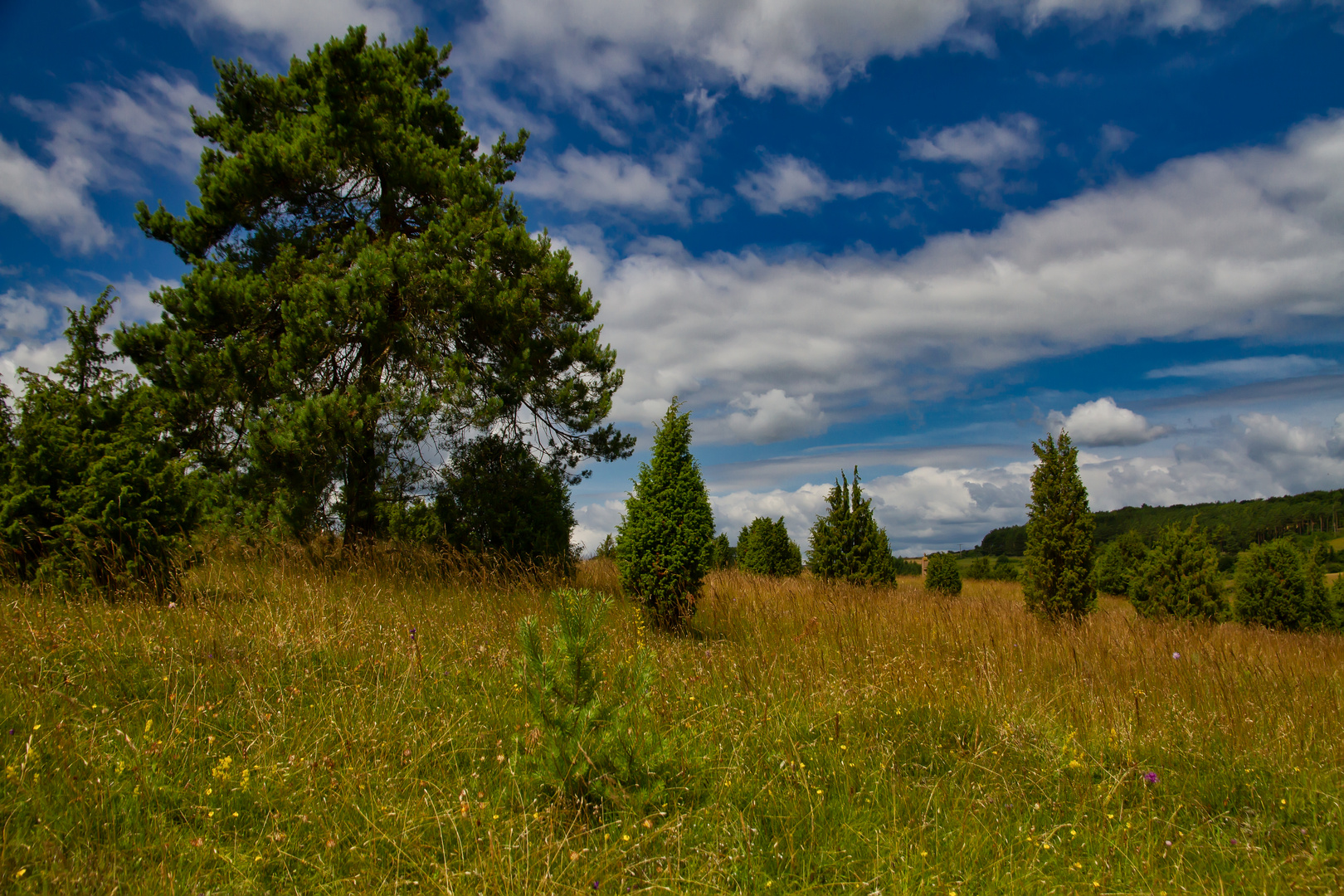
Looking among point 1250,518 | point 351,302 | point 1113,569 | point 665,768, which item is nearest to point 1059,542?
point 665,768

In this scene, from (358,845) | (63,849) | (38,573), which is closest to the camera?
(63,849)

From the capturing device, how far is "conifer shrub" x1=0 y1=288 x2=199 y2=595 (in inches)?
205

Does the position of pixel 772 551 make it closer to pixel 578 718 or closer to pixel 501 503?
pixel 501 503

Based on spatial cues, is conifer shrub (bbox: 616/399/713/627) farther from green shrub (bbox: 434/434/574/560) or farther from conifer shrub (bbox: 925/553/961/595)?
conifer shrub (bbox: 925/553/961/595)

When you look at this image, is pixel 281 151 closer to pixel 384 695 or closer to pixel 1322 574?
pixel 384 695

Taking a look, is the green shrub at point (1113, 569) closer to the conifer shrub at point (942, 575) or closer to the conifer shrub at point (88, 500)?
the conifer shrub at point (942, 575)

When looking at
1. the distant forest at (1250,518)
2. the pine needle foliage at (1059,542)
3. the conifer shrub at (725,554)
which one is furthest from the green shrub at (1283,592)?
the distant forest at (1250,518)

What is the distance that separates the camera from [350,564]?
8.40 m

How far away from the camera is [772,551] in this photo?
15.9 metres

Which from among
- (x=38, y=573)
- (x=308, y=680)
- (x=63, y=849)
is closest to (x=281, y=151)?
(x=38, y=573)

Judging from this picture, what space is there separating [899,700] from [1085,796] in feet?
4.30

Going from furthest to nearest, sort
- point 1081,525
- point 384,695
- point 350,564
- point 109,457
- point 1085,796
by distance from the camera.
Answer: point 1081,525 → point 350,564 → point 109,457 → point 384,695 → point 1085,796

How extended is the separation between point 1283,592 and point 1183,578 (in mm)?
2684

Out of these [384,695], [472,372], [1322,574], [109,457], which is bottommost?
[1322,574]
